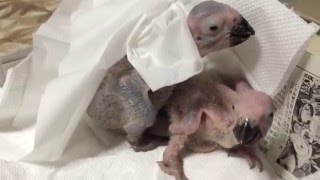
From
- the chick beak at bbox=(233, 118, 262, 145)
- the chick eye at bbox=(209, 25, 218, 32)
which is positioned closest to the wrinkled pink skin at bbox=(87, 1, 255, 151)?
the chick eye at bbox=(209, 25, 218, 32)

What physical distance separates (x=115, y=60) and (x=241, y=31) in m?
0.17

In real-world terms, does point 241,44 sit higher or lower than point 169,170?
higher

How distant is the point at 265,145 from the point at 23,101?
37cm

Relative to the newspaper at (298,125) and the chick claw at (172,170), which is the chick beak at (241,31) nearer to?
the newspaper at (298,125)

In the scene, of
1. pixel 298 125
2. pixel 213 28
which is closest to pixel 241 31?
pixel 213 28

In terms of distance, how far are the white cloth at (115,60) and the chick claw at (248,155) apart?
10mm

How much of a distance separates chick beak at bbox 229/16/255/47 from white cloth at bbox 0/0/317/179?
27 millimetres

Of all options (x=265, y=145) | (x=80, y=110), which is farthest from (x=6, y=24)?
(x=265, y=145)

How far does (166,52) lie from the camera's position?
0.61 m

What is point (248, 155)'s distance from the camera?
0.64 metres

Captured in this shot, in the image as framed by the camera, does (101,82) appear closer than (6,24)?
Yes

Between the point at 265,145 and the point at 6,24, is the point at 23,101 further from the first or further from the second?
the point at 265,145

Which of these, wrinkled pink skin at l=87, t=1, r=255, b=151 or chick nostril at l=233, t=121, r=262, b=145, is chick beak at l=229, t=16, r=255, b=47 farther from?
chick nostril at l=233, t=121, r=262, b=145

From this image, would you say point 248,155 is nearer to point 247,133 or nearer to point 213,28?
point 247,133
